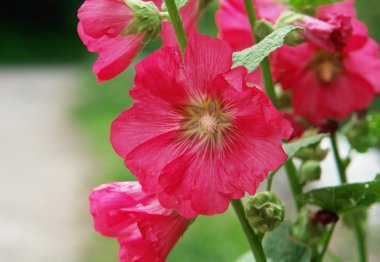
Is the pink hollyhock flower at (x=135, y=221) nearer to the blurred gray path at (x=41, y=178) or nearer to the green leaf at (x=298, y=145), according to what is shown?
the green leaf at (x=298, y=145)

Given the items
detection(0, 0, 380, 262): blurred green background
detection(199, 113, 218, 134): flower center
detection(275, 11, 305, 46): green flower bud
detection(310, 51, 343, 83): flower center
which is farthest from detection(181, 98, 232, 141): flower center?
detection(0, 0, 380, 262): blurred green background


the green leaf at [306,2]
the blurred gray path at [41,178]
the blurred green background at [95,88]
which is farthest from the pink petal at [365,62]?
the blurred gray path at [41,178]

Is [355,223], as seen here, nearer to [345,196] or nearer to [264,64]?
[345,196]

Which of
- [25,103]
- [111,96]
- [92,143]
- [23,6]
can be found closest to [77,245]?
[92,143]

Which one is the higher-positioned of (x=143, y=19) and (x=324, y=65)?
(x=143, y=19)

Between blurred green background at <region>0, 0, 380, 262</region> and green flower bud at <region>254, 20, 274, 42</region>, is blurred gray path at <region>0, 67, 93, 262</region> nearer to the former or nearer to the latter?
blurred green background at <region>0, 0, 380, 262</region>

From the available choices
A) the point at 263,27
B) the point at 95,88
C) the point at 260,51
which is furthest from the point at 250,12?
the point at 95,88
